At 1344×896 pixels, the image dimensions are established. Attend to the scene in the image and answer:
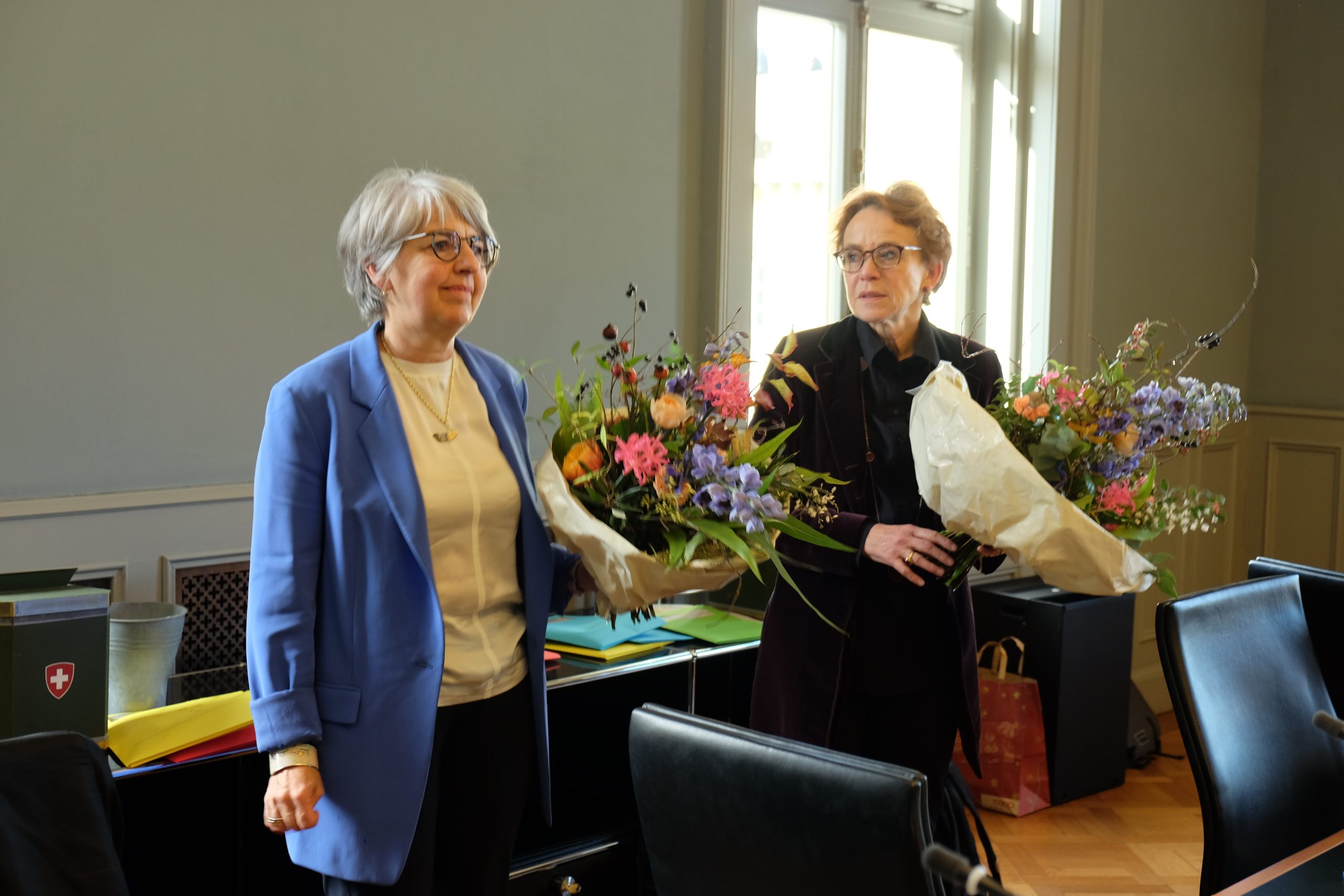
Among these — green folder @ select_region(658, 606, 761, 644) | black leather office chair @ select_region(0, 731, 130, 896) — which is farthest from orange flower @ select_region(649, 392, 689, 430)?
green folder @ select_region(658, 606, 761, 644)

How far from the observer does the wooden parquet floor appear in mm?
3246

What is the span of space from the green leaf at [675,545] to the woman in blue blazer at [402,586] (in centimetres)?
19

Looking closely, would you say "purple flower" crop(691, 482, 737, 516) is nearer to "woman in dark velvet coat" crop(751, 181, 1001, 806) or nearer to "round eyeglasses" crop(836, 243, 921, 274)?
"woman in dark velvet coat" crop(751, 181, 1001, 806)

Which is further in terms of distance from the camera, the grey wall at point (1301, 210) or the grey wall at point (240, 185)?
the grey wall at point (1301, 210)

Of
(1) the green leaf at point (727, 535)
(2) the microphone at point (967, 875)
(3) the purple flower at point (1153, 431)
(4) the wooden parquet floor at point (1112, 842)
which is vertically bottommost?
(4) the wooden parquet floor at point (1112, 842)

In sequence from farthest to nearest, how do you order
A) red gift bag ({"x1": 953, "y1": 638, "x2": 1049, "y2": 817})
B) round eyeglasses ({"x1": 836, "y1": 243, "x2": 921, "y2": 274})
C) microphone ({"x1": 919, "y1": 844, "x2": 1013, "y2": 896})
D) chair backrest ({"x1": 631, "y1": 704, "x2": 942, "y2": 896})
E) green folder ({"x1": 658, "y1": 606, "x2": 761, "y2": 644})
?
red gift bag ({"x1": 953, "y1": 638, "x2": 1049, "y2": 817})
green folder ({"x1": 658, "y1": 606, "x2": 761, "y2": 644})
round eyeglasses ({"x1": 836, "y1": 243, "x2": 921, "y2": 274})
chair backrest ({"x1": 631, "y1": 704, "x2": 942, "y2": 896})
microphone ({"x1": 919, "y1": 844, "x2": 1013, "y2": 896})

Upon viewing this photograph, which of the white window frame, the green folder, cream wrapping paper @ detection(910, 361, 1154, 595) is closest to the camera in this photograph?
cream wrapping paper @ detection(910, 361, 1154, 595)

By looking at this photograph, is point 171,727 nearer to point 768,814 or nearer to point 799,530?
point 799,530

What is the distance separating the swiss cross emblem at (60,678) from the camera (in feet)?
6.09

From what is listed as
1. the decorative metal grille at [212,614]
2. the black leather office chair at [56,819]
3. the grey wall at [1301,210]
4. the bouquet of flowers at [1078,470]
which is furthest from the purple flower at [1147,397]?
the grey wall at [1301,210]

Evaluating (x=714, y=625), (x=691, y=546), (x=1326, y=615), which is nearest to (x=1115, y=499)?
(x=691, y=546)

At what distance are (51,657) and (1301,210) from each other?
4824 millimetres

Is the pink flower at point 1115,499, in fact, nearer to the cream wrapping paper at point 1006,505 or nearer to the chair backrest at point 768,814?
the cream wrapping paper at point 1006,505

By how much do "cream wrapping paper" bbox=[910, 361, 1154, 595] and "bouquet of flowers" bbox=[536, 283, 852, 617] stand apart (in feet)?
0.81
